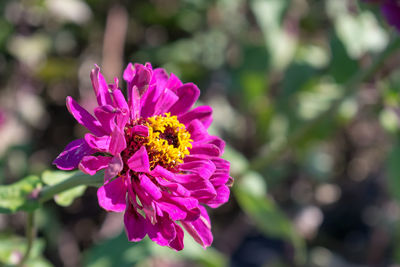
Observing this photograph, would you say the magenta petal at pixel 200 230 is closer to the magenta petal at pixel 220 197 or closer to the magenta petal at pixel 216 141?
the magenta petal at pixel 220 197

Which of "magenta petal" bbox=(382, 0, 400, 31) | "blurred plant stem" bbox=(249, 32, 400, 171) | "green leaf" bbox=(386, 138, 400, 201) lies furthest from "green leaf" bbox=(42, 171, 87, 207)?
"green leaf" bbox=(386, 138, 400, 201)

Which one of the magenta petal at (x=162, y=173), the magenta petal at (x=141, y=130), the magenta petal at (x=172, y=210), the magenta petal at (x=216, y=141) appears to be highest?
the magenta petal at (x=141, y=130)

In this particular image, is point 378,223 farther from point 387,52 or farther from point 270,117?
point 387,52

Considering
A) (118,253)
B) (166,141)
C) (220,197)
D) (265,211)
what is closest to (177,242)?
(220,197)

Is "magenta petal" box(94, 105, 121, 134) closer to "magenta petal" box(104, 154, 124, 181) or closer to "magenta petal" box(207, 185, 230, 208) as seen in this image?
"magenta petal" box(104, 154, 124, 181)

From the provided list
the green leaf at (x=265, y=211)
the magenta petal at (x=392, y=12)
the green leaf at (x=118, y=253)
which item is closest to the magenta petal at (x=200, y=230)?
the green leaf at (x=118, y=253)
